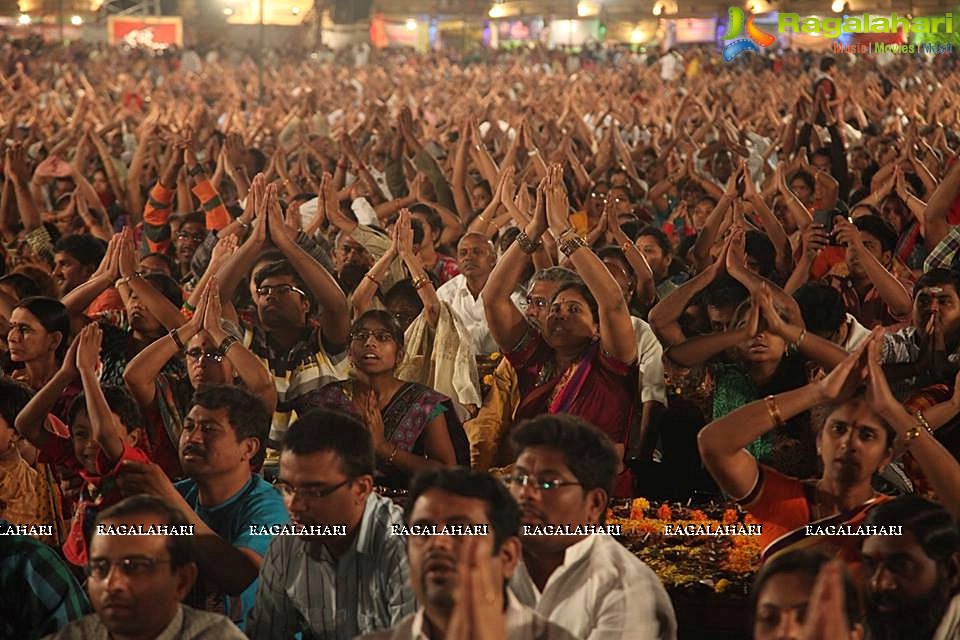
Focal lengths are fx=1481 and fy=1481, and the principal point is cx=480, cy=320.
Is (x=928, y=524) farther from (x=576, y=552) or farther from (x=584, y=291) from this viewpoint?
(x=584, y=291)

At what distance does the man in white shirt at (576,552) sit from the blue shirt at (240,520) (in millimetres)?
634

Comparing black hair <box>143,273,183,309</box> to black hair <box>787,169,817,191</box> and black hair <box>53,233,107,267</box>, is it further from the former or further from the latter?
black hair <box>787,169,817,191</box>

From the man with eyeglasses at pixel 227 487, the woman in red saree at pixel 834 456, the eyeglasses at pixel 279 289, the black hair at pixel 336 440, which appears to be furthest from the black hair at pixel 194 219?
the woman in red saree at pixel 834 456

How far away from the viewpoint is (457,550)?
243 cm

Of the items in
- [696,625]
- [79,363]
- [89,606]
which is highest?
[79,363]

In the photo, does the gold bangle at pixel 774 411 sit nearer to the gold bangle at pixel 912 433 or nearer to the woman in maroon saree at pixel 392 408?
the gold bangle at pixel 912 433

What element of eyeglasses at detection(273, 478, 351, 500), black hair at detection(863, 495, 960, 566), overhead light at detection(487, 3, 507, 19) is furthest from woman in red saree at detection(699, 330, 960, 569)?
overhead light at detection(487, 3, 507, 19)

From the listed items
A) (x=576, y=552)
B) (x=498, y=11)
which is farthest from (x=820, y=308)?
(x=498, y=11)

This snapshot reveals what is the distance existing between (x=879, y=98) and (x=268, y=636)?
1118 centimetres

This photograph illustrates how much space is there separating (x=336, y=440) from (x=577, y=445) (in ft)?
1.66

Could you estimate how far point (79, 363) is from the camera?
3.69 m

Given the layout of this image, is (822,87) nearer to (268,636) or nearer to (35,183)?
(35,183)

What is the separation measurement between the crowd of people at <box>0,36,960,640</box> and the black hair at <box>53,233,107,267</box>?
0.01 metres

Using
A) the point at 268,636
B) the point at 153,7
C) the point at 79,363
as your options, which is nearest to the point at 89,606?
the point at 268,636
